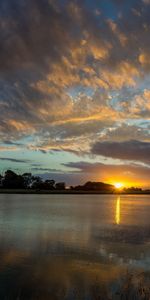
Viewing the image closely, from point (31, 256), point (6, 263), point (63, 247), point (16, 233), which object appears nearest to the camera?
point (6, 263)

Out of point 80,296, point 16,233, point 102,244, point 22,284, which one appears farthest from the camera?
point 16,233

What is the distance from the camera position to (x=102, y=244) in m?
23.5

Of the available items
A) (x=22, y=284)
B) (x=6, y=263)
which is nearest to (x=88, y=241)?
(x=6, y=263)

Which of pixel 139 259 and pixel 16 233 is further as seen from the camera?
pixel 16 233

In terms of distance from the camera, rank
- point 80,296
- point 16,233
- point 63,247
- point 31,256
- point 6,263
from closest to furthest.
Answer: point 80,296, point 6,263, point 31,256, point 63,247, point 16,233

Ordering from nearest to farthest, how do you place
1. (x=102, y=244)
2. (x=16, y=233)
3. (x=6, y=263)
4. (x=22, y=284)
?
(x=22, y=284)
(x=6, y=263)
(x=102, y=244)
(x=16, y=233)

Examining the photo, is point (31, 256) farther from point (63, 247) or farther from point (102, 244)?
point (102, 244)

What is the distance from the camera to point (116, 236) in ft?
90.4

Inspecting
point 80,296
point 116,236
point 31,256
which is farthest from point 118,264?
point 116,236

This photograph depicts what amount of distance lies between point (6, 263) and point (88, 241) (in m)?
8.70

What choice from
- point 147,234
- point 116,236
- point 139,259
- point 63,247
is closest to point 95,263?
point 139,259

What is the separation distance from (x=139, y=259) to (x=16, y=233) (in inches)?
463

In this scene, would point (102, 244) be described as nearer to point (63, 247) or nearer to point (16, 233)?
point (63, 247)

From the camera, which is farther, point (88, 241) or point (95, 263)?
point (88, 241)
